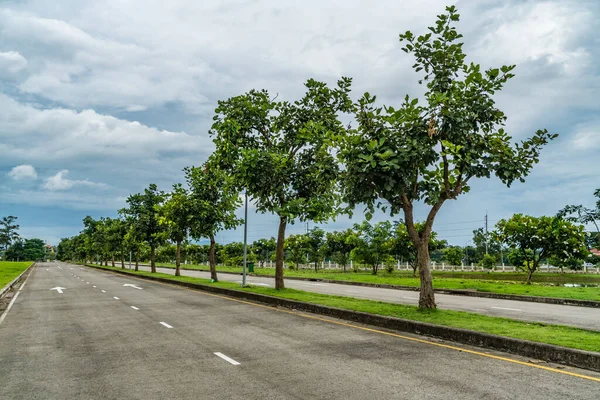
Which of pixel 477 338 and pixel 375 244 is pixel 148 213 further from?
pixel 477 338

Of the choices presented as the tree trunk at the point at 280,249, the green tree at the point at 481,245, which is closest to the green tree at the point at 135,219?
the tree trunk at the point at 280,249

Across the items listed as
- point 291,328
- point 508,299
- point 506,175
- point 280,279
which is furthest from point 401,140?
point 508,299

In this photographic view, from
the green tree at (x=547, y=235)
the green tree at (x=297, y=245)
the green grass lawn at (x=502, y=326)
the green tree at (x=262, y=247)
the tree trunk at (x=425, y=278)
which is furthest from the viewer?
the green tree at (x=262, y=247)

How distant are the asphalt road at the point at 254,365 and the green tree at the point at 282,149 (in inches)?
306

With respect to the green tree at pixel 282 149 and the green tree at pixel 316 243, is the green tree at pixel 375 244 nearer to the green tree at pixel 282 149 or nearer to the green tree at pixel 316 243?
the green tree at pixel 316 243

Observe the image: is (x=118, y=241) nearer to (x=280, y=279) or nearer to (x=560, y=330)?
(x=280, y=279)

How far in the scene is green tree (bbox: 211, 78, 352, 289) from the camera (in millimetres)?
19922

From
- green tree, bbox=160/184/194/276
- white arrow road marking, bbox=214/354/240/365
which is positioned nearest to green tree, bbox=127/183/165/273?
green tree, bbox=160/184/194/276

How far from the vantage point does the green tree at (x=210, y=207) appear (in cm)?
3125

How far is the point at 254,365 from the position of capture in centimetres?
799

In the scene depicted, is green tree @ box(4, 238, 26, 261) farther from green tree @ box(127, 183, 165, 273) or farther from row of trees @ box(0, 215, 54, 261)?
green tree @ box(127, 183, 165, 273)

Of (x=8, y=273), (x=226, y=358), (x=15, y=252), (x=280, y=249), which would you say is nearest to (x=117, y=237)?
(x=8, y=273)

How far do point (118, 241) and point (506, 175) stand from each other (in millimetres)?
62765

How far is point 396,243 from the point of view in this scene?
140 ft
